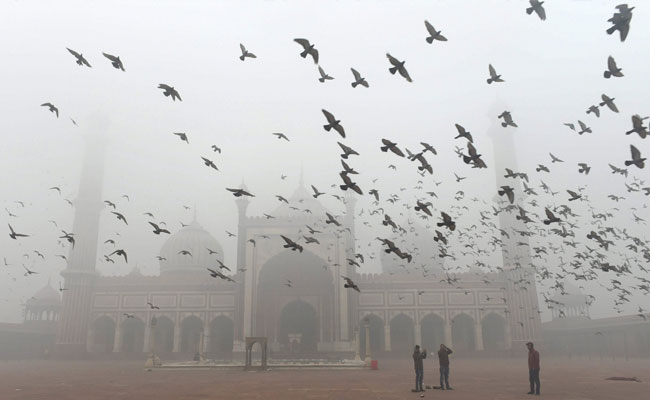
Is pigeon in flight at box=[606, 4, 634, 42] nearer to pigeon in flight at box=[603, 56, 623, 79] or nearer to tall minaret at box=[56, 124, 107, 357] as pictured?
pigeon in flight at box=[603, 56, 623, 79]

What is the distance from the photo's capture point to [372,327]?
122 ft

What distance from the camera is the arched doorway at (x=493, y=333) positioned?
37.1m

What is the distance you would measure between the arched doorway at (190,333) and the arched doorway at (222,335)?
1.04 m

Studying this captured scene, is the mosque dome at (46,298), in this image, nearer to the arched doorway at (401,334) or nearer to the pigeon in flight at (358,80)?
the arched doorway at (401,334)

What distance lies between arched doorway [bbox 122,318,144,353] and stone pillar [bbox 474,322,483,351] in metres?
24.3

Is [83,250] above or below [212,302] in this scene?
above

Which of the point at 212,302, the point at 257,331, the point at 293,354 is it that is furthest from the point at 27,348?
the point at 293,354

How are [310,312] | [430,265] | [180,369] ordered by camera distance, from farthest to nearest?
[430,265] < [310,312] < [180,369]

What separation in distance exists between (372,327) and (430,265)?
31.7ft

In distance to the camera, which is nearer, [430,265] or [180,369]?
[180,369]

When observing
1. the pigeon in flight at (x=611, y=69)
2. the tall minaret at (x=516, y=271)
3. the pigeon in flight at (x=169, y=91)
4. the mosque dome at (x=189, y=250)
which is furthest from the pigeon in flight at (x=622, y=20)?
the mosque dome at (x=189, y=250)

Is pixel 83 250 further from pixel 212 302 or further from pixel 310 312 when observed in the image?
pixel 310 312

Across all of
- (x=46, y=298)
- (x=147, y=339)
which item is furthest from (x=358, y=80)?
(x=46, y=298)

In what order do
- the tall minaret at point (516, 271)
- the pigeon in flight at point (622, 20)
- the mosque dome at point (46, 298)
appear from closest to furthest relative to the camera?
1. the pigeon in flight at point (622, 20)
2. the tall minaret at point (516, 271)
3. the mosque dome at point (46, 298)
